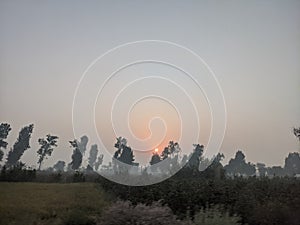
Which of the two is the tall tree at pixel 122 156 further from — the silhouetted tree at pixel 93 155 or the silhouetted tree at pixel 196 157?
the silhouetted tree at pixel 196 157

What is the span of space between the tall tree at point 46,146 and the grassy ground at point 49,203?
1.13 feet

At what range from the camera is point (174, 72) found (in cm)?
496

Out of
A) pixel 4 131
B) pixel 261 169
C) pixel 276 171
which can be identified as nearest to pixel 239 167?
pixel 261 169

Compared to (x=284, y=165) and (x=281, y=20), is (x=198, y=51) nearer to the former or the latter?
(x=281, y=20)

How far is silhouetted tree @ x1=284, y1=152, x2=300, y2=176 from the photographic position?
5.01 metres

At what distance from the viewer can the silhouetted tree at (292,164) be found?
5012 mm

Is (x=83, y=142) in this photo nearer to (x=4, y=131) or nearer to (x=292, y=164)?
(x=4, y=131)

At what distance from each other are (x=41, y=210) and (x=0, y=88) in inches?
59.4

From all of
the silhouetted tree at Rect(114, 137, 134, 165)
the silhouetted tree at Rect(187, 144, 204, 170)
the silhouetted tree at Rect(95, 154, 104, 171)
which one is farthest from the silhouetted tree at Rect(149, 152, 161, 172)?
the silhouetted tree at Rect(95, 154, 104, 171)

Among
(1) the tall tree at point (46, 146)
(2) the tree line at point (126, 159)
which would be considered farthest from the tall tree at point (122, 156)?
(1) the tall tree at point (46, 146)

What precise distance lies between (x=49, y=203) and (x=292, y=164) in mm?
2989

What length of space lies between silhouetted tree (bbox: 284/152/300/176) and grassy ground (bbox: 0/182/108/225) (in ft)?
7.53

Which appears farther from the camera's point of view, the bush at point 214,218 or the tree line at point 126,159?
the tree line at point 126,159

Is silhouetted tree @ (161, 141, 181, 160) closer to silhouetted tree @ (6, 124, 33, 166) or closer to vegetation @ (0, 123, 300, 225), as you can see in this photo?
vegetation @ (0, 123, 300, 225)
